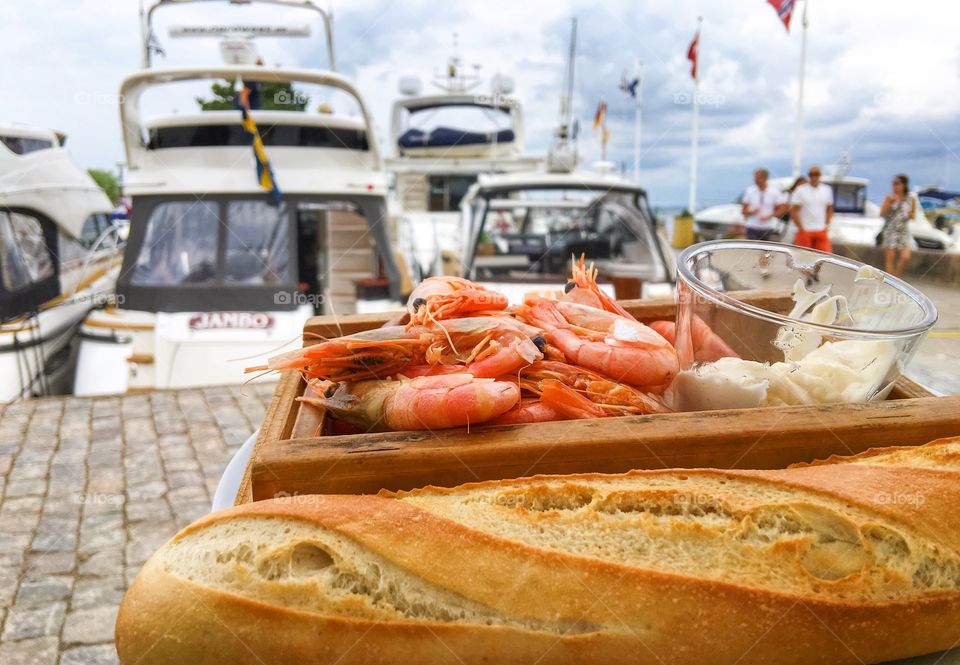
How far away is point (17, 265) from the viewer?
7965 mm

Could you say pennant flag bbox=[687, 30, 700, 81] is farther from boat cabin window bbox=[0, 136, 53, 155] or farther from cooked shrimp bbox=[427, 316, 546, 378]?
cooked shrimp bbox=[427, 316, 546, 378]

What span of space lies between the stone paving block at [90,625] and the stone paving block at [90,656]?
0.15ft

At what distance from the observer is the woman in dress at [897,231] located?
37.1 ft

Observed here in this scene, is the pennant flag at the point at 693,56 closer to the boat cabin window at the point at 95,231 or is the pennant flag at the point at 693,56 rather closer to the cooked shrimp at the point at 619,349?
the boat cabin window at the point at 95,231

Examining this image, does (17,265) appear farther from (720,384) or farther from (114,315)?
(720,384)

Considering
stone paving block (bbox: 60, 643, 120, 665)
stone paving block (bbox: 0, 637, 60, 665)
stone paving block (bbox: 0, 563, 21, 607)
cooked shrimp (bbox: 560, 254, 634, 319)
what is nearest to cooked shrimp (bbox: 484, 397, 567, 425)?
cooked shrimp (bbox: 560, 254, 634, 319)

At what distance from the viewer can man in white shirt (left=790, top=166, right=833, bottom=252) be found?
10.1 m

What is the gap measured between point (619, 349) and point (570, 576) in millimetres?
660

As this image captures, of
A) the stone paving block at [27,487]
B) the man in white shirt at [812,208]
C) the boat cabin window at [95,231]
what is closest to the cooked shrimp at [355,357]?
the stone paving block at [27,487]

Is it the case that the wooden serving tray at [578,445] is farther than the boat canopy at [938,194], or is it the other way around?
the boat canopy at [938,194]

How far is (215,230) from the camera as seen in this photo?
22.3 feet

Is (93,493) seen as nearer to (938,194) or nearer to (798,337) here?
(798,337)

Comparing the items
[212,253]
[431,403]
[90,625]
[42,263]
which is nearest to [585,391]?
[431,403]

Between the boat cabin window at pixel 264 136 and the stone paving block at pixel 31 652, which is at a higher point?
the boat cabin window at pixel 264 136
